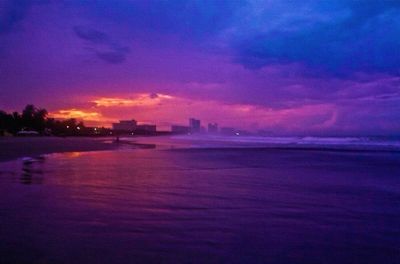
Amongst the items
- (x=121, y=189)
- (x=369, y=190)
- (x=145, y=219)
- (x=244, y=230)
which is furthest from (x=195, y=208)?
(x=369, y=190)

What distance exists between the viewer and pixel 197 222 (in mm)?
7383

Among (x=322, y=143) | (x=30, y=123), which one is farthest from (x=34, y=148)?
(x=30, y=123)

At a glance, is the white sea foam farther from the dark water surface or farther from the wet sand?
the dark water surface

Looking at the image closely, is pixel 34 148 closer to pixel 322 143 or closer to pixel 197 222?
pixel 197 222

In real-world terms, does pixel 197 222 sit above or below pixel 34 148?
below

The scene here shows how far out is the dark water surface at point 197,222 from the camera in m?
5.48

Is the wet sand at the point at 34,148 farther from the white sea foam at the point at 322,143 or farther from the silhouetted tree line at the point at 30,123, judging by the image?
the silhouetted tree line at the point at 30,123

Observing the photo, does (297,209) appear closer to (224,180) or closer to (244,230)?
(244,230)

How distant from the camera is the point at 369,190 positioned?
12.0 m

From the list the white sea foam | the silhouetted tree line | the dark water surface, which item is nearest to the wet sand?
the white sea foam

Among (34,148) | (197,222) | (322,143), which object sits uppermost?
(322,143)

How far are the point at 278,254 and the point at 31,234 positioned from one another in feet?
13.5

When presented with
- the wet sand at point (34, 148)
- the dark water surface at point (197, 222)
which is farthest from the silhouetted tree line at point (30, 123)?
the dark water surface at point (197, 222)

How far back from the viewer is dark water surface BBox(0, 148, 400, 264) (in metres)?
5.48
